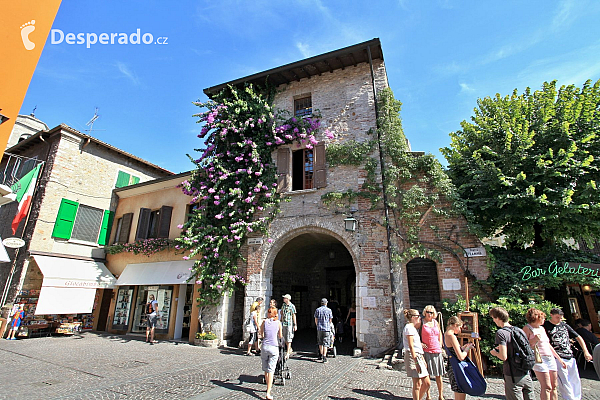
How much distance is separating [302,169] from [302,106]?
2681 millimetres

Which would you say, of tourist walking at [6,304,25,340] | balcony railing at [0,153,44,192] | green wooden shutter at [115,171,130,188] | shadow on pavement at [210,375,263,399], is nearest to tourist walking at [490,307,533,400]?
shadow on pavement at [210,375,263,399]

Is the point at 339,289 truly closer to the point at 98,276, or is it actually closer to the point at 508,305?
the point at 508,305

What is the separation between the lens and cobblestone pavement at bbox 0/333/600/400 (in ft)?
17.0

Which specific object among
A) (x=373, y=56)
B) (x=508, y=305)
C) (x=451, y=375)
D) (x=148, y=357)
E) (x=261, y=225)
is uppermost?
(x=373, y=56)

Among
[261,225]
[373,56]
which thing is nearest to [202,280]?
[261,225]

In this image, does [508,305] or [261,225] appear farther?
[261,225]

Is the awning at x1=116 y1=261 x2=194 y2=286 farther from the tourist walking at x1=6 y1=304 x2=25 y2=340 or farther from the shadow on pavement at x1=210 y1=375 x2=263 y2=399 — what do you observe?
the shadow on pavement at x1=210 y1=375 x2=263 y2=399

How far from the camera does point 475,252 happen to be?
314 inches

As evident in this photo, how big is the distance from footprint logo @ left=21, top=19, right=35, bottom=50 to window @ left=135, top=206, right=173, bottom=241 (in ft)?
27.6

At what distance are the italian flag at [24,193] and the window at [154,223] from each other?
430cm

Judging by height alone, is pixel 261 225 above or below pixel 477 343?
above

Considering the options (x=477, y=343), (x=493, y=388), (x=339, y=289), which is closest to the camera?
(x=493, y=388)

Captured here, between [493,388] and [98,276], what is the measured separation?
14917 millimetres

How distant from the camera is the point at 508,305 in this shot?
6750 millimetres
